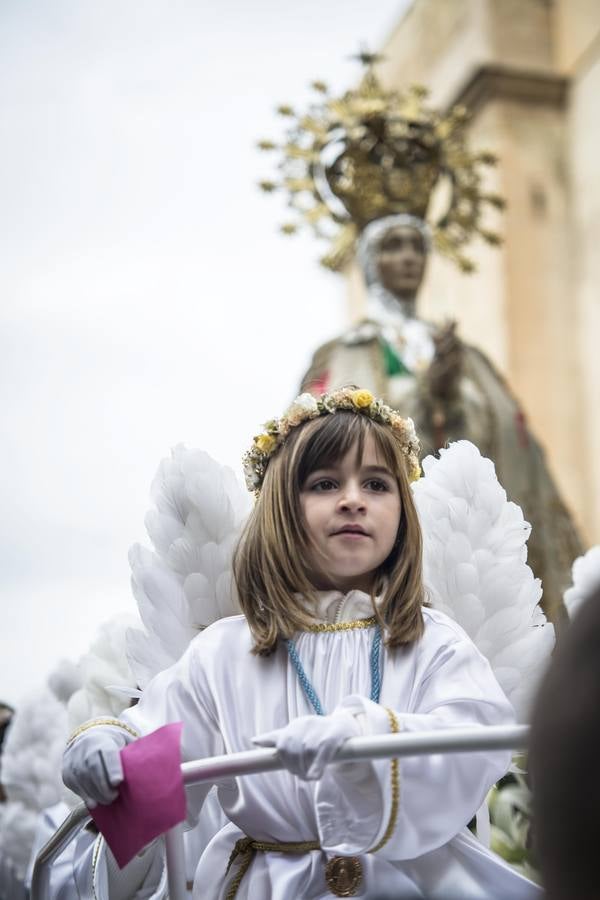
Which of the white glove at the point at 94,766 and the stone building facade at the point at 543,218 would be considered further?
the stone building facade at the point at 543,218

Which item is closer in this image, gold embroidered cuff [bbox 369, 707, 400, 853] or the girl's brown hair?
gold embroidered cuff [bbox 369, 707, 400, 853]

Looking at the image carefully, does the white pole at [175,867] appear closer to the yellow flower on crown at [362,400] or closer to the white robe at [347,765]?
the white robe at [347,765]

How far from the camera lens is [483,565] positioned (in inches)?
101

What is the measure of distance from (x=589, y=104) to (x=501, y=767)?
8.65 m

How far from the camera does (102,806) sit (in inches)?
70.0

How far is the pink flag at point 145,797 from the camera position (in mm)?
1712

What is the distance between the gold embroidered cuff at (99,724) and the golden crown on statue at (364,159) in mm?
5953

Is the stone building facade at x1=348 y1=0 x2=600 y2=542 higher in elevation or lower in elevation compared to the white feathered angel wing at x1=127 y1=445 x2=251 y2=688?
higher

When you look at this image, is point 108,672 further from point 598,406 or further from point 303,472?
point 598,406

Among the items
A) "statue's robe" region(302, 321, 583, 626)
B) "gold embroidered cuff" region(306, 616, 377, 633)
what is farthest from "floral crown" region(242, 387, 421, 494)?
"statue's robe" region(302, 321, 583, 626)

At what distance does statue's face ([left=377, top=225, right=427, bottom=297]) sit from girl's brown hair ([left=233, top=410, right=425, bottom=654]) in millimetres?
5541

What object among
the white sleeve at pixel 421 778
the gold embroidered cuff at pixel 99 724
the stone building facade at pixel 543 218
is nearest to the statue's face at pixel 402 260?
the stone building facade at pixel 543 218

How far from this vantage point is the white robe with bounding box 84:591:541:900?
1716 millimetres

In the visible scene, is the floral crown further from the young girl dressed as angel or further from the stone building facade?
the stone building facade
